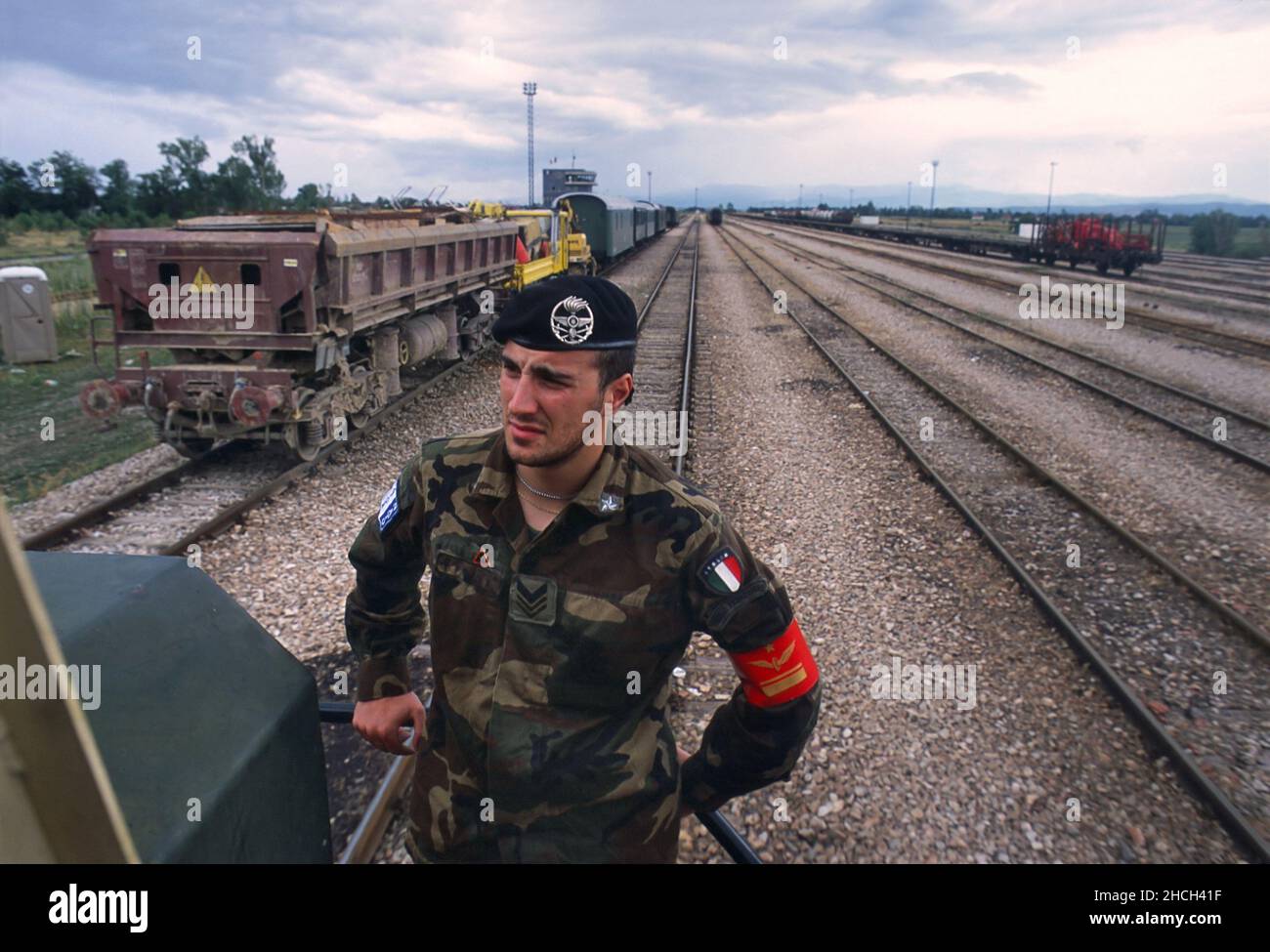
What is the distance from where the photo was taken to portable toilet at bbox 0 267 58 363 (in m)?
10.9

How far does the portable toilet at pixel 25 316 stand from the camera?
10859 mm

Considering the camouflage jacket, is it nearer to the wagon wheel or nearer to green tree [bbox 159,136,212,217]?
the wagon wheel

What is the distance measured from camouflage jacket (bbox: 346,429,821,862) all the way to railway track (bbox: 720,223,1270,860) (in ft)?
10.6

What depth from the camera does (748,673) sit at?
2.05 meters

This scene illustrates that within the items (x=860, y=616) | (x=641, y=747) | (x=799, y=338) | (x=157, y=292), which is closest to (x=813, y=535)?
(x=860, y=616)

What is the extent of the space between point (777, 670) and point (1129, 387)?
520 inches

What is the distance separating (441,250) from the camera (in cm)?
1120

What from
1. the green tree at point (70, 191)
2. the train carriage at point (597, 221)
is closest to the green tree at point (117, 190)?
the green tree at point (70, 191)

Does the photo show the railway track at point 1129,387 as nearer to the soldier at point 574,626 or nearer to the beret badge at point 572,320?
the soldier at point 574,626

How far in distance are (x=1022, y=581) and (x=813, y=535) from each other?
5.49 ft

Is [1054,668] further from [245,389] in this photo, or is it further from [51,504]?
[51,504]

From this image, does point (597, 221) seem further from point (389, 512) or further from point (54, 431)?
point (389, 512)

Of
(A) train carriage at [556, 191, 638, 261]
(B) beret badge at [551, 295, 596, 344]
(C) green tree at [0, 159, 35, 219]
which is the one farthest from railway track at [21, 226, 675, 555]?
(C) green tree at [0, 159, 35, 219]

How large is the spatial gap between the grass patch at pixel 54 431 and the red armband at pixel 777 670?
7.16 m
